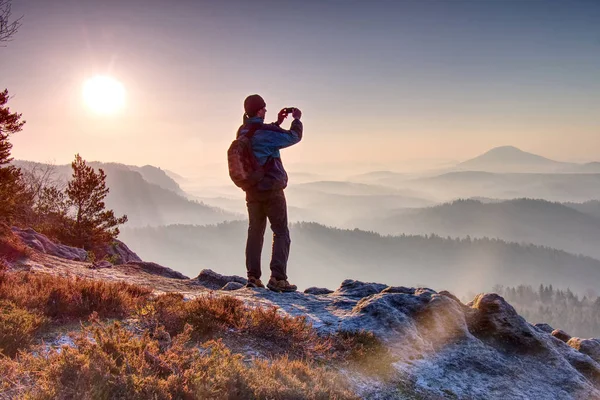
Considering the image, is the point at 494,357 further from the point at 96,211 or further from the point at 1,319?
the point at 96,211

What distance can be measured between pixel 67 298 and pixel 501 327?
300 inches

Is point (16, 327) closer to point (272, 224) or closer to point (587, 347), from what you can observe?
point (272, 224)

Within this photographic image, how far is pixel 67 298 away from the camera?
6.03 metres

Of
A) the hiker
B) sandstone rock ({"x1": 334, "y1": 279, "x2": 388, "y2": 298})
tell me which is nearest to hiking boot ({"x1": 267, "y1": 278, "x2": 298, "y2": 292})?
the hiker

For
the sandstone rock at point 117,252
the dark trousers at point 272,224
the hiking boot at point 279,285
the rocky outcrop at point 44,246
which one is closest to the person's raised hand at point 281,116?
the dark trousers at point 272,224

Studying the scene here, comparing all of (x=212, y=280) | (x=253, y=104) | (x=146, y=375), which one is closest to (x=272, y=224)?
(x=253, y=104)

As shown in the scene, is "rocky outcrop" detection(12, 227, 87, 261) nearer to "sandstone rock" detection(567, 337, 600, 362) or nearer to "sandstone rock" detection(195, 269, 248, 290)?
"sandstone rock" detection(195, 269, 248, 290)

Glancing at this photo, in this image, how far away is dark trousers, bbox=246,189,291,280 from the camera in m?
9.74

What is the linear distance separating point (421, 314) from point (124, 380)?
554cm

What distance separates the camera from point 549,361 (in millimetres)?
6766

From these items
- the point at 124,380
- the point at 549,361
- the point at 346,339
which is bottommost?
the point at 549,361

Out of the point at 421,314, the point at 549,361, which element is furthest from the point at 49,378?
the point at 549,361

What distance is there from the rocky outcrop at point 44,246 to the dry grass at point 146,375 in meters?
12.2

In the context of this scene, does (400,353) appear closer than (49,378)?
No
